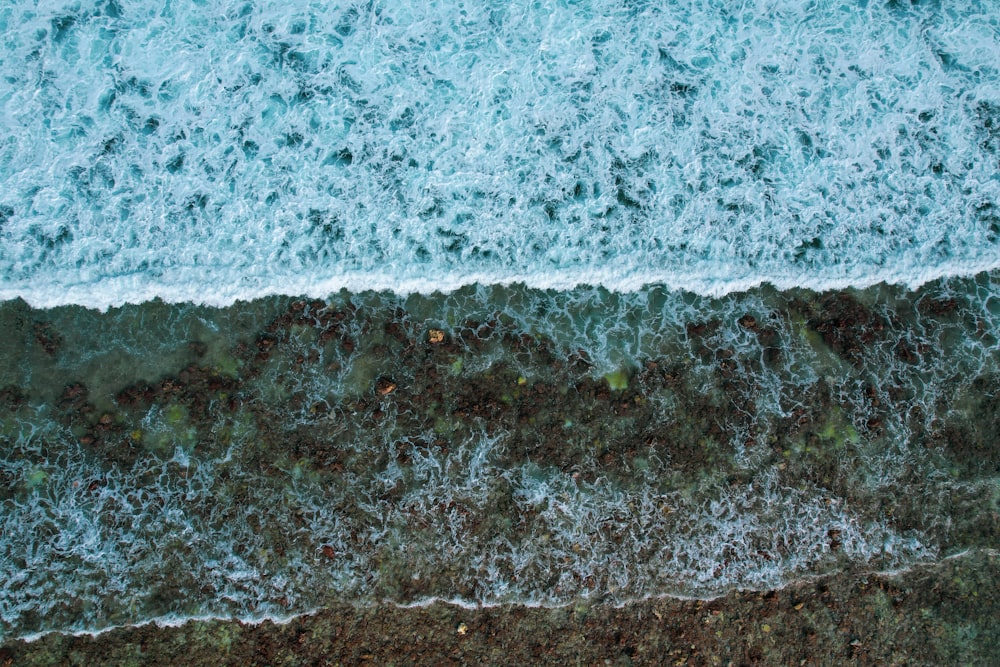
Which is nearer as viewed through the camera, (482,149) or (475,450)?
(475,450)

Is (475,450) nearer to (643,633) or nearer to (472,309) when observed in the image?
(472,309)

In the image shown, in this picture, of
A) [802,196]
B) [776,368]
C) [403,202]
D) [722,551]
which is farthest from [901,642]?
[403,202]

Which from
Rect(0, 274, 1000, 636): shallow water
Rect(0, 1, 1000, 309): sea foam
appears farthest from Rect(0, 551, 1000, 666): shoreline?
Rect(0, 1, 1000, 309): sea foam

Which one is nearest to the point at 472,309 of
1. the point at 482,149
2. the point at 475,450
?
the point at 475,450

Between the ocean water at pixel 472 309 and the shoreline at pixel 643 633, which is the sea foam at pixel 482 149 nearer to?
the ocean water at pixel 472 309

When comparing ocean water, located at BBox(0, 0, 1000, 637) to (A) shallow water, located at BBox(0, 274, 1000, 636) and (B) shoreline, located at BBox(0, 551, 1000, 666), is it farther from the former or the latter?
(B) shoreline, located at BBox(0, 551, 1000, 666)

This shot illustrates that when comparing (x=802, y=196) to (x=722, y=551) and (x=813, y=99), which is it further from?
(x=722, y=551)
